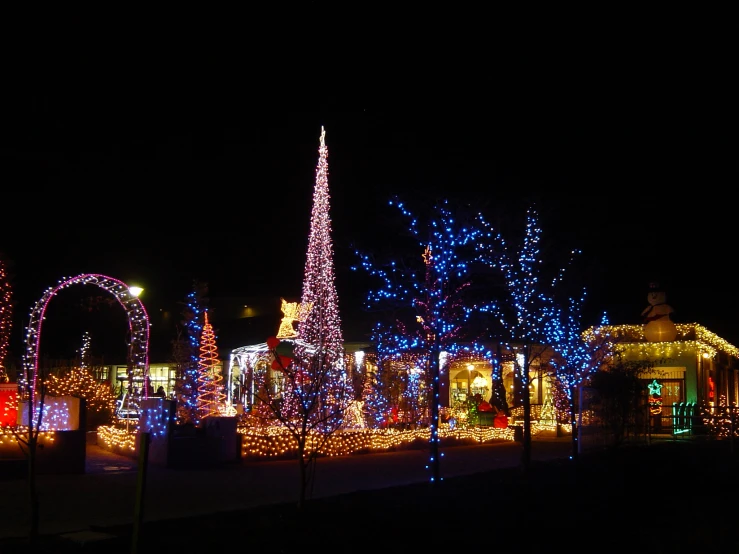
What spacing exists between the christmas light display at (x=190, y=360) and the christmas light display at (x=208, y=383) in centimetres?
13

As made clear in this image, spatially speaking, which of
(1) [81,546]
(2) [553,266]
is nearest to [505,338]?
(2) [553,266]

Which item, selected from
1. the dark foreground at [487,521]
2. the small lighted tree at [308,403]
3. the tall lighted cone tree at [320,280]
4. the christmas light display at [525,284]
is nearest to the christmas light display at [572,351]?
the christmas light display at [525,284]

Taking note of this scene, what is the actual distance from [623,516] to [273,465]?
22.5 feet

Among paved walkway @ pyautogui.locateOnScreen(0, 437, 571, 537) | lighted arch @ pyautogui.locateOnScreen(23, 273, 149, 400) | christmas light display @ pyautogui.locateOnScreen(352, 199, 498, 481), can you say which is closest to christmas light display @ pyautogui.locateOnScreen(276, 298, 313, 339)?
lighted arch @ pyautogui.locateOnScreen(23, 273, 149, 400)

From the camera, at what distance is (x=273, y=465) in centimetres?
1485

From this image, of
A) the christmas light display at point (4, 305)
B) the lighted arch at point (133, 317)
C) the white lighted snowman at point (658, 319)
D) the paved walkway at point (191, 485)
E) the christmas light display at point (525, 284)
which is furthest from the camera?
the white lighted snowman at point (658, 319)

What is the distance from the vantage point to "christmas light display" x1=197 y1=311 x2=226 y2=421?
19328 millimetres

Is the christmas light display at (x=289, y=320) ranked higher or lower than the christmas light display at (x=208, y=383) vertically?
higher

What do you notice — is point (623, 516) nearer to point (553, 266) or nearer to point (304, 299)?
point (553, 266)

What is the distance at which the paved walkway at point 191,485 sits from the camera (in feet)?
29.9

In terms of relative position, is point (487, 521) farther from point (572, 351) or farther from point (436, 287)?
point (572, 351)

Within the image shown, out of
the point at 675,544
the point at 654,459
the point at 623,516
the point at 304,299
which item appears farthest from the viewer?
the point at 304,299

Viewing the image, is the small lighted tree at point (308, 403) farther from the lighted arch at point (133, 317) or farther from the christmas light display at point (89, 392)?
the christmas light display at point (89, 392)

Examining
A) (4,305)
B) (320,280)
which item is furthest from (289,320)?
(4,305)
